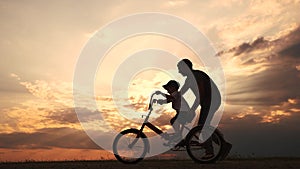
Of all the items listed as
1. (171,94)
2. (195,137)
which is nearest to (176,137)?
(195,137)

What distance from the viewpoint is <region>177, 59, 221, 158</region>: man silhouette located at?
10521 mm

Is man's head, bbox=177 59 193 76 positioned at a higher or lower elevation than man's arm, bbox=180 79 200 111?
higher

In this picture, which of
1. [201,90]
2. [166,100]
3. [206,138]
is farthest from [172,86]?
[206,138]

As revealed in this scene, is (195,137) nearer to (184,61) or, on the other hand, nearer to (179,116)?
(179,116)

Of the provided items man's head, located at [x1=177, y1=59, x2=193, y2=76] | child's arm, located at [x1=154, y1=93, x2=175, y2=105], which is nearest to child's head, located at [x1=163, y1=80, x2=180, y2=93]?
child's arm, located at [x1=154, y1=93, x2=175, y2=105]

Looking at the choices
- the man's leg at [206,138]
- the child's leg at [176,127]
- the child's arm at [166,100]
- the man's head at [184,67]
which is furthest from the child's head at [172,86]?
the man's leg at [206,138]

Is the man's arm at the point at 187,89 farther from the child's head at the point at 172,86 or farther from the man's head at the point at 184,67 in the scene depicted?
the man's head at the point at 184,67

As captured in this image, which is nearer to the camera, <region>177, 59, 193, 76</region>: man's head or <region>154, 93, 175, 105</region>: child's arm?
<region>154, 93, 175, 105</region>: child's arm

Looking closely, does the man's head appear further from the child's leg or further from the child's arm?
the child's leg

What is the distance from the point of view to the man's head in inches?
420

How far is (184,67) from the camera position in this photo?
35.0 feet

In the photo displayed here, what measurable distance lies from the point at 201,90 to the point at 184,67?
0.81 metres

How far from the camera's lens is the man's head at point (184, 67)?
35.0ft

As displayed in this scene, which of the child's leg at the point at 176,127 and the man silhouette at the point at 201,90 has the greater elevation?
the man silhouette at the point at 201,90
